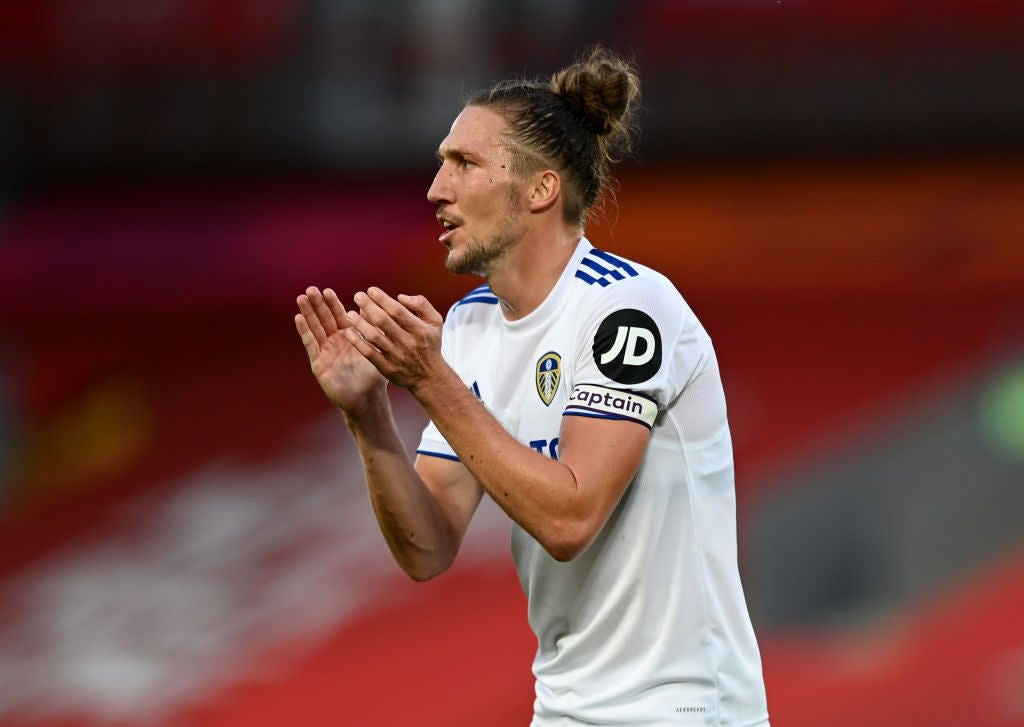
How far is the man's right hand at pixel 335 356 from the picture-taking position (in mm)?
3072

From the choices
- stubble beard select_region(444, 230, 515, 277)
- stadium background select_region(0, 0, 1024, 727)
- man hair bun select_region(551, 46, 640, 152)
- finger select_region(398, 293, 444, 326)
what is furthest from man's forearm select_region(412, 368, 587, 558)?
stadium background select_region(0, 0, 1024, 727)

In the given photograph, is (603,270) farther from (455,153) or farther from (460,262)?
(455,153)

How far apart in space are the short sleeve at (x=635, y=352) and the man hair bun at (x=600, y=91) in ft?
1.65

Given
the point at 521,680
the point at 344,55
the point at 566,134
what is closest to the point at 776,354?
the point at 521,680

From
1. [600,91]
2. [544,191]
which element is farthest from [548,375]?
[600,91]

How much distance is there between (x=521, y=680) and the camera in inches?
256

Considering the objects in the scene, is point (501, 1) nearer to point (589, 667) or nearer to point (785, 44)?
point (785, 44)

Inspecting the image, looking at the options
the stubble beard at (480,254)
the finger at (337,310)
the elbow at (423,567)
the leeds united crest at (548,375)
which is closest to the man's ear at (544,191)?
the stubble beard at (480,254)

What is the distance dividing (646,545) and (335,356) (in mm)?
749

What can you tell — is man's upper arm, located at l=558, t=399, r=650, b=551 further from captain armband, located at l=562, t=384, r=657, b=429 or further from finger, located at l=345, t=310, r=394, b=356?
finger, located at l=345, t=310, r=394, b=356

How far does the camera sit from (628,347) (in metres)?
2.88

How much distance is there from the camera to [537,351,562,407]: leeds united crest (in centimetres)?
306

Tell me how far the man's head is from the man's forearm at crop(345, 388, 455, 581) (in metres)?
0.38

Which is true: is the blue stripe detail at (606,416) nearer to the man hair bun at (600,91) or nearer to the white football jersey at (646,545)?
the white football jersey at (646,545)
